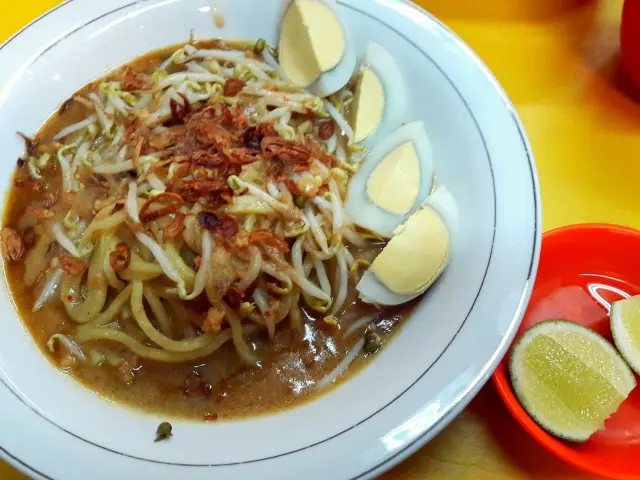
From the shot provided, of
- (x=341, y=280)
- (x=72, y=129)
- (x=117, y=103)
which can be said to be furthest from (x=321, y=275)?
(x=72, y=129)

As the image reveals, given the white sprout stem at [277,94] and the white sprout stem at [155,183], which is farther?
the white sprout stem at [277,94]

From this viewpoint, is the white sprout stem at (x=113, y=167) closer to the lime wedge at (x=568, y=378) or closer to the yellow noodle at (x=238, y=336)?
the yellow noodle at (x=238, y=336)

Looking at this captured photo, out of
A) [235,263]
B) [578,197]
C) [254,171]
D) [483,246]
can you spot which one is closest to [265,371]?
[235,263]

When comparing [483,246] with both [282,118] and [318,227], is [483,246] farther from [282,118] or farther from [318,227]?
[282,118]

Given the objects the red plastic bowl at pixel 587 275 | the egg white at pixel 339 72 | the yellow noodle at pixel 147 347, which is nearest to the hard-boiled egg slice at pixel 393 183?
the egg white at pixel 339 72

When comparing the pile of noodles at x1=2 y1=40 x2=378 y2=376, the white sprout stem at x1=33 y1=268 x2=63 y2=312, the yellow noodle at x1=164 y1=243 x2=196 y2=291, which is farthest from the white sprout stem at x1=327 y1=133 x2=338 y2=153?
the white sprout stem at x1=33 y1=268 x2=63 y2=312

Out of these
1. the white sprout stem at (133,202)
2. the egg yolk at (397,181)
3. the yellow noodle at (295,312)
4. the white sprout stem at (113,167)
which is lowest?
the yellow noodle at (295,312)

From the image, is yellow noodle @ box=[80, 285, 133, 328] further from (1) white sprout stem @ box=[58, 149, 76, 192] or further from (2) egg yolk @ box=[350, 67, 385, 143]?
(2) egg yolk @ box=[350, 67, 385, 143]
